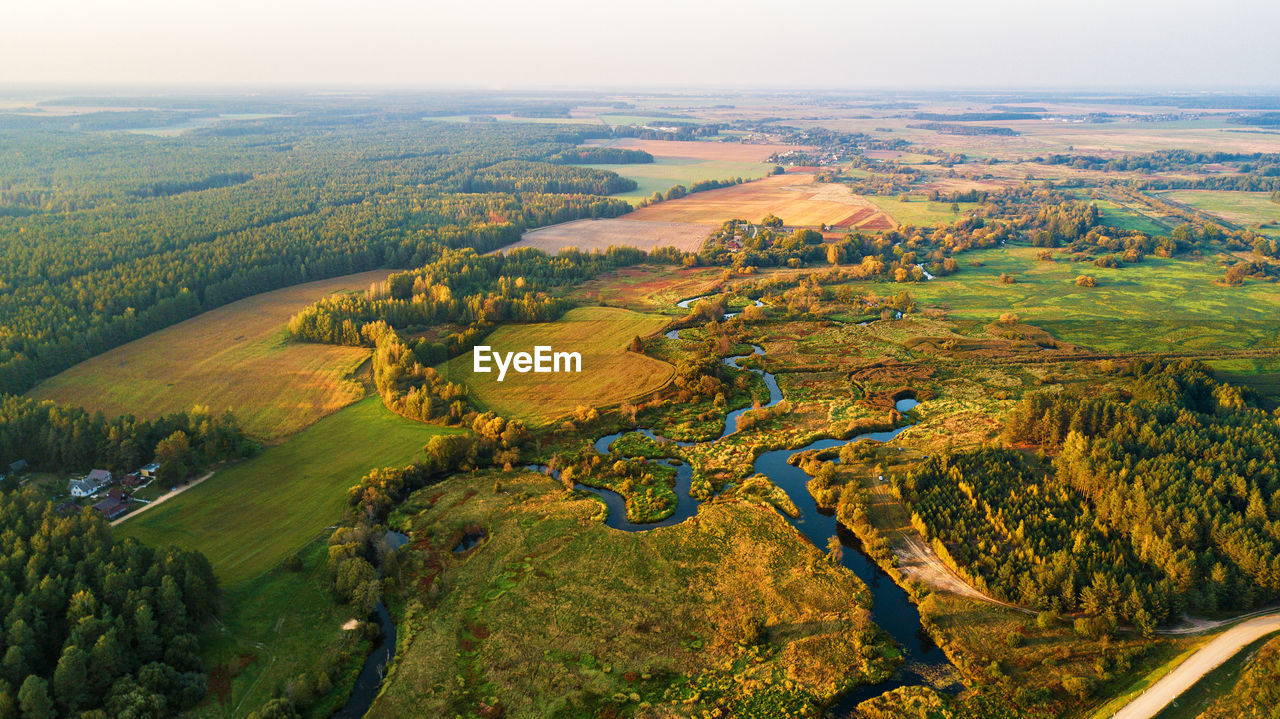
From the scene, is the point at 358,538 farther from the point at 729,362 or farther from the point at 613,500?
the point at 729,362

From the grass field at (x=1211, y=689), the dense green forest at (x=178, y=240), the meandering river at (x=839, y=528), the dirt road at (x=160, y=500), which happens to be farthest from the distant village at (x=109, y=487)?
the grass field at (x=1211, y=689)

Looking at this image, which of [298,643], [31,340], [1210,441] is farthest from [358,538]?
[1210,441]

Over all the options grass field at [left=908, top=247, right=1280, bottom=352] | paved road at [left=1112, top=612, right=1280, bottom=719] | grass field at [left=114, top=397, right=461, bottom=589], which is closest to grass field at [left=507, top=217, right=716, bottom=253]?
grass field at [left=908, top=247, right=1280, bottom=352]

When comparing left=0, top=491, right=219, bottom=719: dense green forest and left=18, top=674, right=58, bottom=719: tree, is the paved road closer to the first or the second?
left=0, top=491, right=219, bottom=719: dense green forest

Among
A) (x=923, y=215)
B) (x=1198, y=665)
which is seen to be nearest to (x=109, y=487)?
(x=1198, y=665)

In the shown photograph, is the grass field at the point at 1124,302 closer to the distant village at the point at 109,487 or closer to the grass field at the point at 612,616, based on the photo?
the grass field at the point at 612,616

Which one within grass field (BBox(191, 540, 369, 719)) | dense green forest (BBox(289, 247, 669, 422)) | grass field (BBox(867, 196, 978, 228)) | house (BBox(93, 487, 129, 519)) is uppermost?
grass field (BBox(867, 196, 978, 228))

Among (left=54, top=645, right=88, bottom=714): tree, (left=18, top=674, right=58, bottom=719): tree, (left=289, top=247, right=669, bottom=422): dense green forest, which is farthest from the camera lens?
(left=289, top=247, right=669, bottom=422): dense green forest
